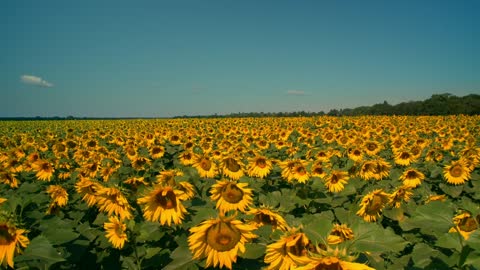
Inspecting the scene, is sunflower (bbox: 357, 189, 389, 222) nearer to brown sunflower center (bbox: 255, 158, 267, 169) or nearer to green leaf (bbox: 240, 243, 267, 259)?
green leaf (bbox: 240, 243, 267, 259)

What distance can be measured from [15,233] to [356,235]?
6.82 feet

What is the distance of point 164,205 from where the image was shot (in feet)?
9.91

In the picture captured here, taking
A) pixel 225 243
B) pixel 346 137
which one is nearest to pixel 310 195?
pixel 225 243

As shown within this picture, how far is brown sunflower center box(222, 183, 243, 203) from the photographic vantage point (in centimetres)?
342

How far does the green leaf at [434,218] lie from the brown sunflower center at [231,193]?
5.96 feet

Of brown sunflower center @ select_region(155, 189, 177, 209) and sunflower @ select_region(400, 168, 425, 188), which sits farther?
sunflower @ select_region(400, 168, 425, 188)

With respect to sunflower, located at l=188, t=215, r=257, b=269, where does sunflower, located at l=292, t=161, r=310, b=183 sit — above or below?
below

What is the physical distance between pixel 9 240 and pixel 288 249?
1772 mm

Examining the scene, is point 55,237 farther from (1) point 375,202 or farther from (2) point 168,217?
(1) point 375,202

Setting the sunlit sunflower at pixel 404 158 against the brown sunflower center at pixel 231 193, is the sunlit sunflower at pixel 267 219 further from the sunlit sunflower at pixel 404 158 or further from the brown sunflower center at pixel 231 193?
the sunlit sunflower at pixel 404 158

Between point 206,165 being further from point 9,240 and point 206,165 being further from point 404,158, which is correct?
point 404,158

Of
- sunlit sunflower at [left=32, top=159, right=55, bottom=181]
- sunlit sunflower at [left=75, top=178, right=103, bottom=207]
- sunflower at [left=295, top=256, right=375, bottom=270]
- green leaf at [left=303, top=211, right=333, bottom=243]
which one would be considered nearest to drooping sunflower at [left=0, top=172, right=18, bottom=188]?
sunlit sunflower at [left=32, top=159, right=55, bottom=181]

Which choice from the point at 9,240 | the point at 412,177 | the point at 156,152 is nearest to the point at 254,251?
the point at 9,240

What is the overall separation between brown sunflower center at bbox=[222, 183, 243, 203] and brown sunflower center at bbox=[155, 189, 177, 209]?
0.61 m
